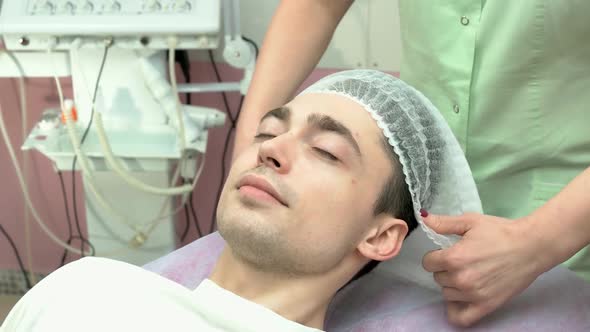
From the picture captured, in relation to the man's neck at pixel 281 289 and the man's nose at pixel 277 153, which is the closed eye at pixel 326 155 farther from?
the man's neck at pixel 281 289

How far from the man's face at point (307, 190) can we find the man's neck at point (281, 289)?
0.09 ft

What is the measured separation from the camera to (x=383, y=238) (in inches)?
47.9

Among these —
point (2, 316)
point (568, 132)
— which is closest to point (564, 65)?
point (568, 132)

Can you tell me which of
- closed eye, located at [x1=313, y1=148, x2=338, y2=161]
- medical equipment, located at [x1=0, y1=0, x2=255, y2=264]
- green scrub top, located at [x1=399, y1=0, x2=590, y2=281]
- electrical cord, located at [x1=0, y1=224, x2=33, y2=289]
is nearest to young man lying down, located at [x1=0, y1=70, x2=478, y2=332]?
closed eye, located at [x1=313, y1=148, x2=338, y2=161]

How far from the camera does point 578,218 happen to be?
41.3 inches

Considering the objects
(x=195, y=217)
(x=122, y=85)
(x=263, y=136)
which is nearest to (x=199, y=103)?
(x=122, y=85)

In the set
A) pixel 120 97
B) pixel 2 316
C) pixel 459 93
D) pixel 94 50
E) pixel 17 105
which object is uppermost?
pixel 459 93

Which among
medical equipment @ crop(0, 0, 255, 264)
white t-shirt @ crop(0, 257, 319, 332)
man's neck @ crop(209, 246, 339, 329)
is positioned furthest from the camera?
medical equipment @ crop(0, 0, 255, 264)

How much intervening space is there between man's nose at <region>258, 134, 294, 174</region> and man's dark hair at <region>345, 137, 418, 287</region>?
0.18m

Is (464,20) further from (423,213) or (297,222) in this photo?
(297,222)

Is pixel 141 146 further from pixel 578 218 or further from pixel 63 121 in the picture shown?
pixel 578 218

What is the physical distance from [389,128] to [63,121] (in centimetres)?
100

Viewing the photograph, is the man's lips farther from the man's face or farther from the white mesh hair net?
the white mesh hair net

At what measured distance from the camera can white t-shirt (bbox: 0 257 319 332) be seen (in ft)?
3.44
